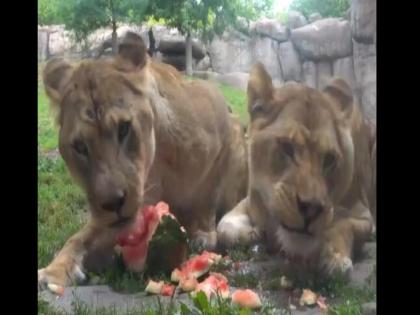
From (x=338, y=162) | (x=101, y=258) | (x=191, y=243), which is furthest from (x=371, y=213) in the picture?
(x=101, y=258)

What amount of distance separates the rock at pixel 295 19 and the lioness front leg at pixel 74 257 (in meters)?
1.15

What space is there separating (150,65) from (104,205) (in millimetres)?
613

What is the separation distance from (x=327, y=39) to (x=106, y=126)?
3.23 ft

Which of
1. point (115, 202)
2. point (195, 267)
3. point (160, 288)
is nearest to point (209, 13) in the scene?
point (115, 202)

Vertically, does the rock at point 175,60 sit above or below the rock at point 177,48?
below

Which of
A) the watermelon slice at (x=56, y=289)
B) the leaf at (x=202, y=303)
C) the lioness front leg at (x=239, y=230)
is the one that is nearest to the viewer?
the leaf at (x=202, y=303)

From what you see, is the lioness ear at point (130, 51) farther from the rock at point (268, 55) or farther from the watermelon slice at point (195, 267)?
the watermelon slice at point (195, 267)

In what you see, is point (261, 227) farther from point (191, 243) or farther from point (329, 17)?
point (329, 17)

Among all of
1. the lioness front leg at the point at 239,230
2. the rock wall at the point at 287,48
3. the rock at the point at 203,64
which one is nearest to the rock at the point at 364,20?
the rock wall at the point at 287,48

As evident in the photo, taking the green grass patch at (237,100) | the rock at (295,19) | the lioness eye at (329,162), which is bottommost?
the lioness eye at (329,162)

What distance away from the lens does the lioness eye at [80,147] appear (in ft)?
20.3

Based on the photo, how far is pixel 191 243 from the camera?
624cm

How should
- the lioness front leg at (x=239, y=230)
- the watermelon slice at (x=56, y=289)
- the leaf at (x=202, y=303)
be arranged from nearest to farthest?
1. the leaf at (x=202, y=303)
2. the watermelon slice at (x=56, y=289)
3. the lioness front leg at (x=239, y=230)

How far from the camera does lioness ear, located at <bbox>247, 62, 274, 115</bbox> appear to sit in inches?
244
